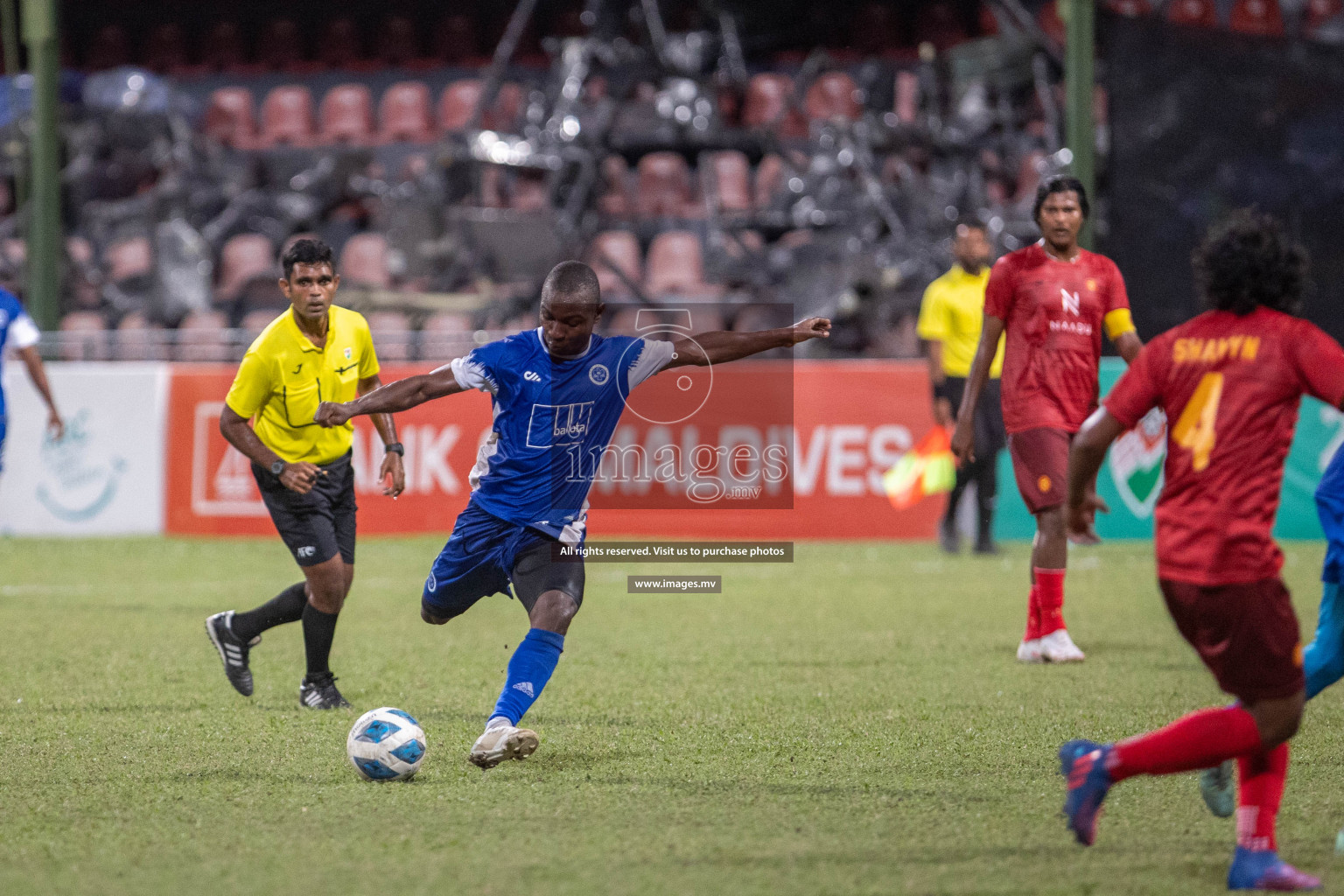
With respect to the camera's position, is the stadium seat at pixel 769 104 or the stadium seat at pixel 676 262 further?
the stadium seat at pixel 769 104

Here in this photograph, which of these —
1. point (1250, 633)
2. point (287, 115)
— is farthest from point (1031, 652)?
point (287, 115)

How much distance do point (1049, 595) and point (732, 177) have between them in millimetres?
12438

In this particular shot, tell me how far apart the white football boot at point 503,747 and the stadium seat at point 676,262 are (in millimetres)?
12635

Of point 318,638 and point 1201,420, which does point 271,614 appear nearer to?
point 318,638

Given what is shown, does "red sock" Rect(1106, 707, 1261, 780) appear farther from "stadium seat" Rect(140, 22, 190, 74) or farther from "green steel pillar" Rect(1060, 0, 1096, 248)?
"stadium seat" Rect(140, 22, 190, 74)

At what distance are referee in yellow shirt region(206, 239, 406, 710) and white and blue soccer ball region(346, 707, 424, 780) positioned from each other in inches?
51.4

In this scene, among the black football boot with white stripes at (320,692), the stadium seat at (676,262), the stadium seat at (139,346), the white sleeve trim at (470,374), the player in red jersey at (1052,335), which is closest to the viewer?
the white sleeve trim at (470,374)

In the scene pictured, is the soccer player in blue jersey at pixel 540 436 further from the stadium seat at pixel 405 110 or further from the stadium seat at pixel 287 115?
the stadium seat at pixel 287 115

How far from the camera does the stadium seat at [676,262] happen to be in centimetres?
1759

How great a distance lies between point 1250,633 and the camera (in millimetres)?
3701

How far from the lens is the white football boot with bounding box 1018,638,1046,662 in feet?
24.3

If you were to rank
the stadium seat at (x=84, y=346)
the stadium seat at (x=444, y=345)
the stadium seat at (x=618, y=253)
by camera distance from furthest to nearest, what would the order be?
the stadium seat at (x=618, y=253), the stadium seat at (x=84, y=346), the stadium seat at (x=444, y=345)

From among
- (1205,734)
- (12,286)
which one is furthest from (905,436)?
(12,286)

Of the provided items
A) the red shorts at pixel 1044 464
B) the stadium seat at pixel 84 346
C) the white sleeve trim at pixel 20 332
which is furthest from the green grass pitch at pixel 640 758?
the stadium seat at pixel 84 346
